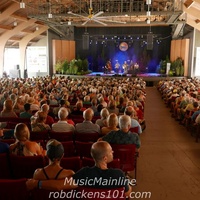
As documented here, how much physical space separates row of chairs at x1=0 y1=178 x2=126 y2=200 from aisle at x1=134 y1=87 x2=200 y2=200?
5.56ft

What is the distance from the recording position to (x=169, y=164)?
520cm

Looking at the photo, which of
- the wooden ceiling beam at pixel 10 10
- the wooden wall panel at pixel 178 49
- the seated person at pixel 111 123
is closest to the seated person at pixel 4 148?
the seated person at pixel 111 123

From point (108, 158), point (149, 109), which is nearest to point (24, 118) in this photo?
point (108, 158)

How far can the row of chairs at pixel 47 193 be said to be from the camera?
7.85 ft

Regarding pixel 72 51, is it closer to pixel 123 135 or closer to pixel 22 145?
pixel 123 135

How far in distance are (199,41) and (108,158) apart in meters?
20.7

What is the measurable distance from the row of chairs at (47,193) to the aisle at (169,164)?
169cm

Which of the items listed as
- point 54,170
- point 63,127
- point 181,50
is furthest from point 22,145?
point 181,50

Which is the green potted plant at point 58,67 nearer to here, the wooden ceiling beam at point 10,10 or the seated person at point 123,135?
the wooden ceiling beam at point 10,10

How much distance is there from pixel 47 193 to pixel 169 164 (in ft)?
10.8

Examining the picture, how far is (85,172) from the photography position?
2.52 m

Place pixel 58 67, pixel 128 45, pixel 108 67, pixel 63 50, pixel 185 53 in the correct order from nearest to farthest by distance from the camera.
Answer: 1. pixel 185 53
2. pixel 58 67
3. pixel 63 50
4. pixel 108 67
5. pixel 128 45

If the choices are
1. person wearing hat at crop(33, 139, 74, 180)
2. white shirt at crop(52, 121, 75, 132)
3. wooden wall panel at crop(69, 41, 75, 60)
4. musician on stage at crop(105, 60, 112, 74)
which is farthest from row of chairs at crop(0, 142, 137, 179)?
wooden wall panel at crop(69, 41, 75, 60)

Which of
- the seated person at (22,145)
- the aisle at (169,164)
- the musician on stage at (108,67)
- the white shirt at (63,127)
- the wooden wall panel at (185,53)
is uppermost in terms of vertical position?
the wooden wall panel at (185,53)
